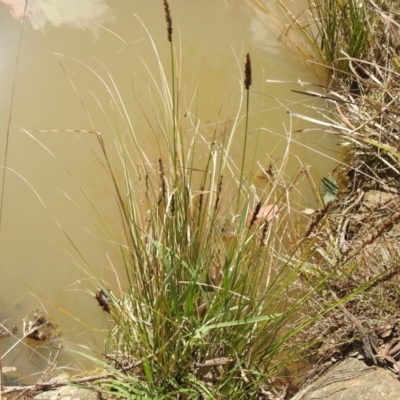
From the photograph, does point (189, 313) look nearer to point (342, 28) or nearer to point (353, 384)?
point (353, 384)

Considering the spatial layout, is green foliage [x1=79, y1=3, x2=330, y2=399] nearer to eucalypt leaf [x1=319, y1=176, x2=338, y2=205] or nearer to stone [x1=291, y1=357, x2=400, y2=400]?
stone [x1=291, y1=357, x2=400, y2=400]

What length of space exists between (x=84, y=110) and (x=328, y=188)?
101 cm

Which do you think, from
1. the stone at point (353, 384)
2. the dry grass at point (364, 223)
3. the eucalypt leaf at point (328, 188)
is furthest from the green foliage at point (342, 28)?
the stone at point (353, 384)

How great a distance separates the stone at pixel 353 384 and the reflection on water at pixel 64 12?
164 cm

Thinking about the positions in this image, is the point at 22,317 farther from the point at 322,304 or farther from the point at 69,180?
the point at 322,304

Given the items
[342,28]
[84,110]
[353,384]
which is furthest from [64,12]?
[353,384]

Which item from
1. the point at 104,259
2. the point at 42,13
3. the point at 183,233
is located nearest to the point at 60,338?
the point at 104,259

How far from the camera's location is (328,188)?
1.83m

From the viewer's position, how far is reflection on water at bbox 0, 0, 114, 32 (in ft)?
6.67

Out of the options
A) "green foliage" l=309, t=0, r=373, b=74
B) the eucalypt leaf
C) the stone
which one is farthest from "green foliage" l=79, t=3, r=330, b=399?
"green foliage" l=309, t=0, r=373, b=74

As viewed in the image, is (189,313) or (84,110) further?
(84,110)

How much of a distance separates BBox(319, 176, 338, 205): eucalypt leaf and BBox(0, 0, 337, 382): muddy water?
0.23 feet

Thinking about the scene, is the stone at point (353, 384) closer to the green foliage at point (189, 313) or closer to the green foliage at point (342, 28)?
the green foliage at point (189, 313)

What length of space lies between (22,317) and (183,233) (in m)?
0.77
